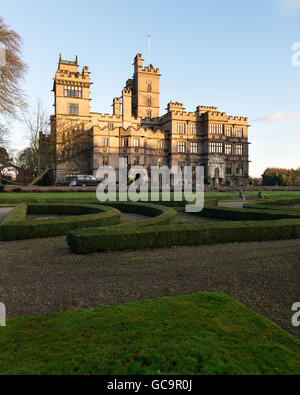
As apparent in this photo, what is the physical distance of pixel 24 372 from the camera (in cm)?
267

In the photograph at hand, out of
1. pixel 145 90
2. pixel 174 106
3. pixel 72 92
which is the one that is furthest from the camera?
pixel 145 90

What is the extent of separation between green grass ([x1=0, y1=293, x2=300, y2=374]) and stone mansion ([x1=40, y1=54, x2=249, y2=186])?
152 feet

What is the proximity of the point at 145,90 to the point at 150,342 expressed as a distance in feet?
203

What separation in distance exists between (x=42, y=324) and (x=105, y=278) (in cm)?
252

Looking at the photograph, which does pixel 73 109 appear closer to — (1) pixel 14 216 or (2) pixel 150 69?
(2) pixel 150 69

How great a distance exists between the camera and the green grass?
280cm

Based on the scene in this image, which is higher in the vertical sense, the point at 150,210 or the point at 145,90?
the point at 145,90

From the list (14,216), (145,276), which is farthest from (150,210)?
(145,276)

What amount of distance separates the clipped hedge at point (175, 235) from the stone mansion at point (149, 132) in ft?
136

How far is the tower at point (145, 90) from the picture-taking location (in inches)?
2325

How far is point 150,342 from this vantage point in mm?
3254

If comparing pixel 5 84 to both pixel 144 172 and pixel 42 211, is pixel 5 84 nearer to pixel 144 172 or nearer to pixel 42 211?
pixel 42 211

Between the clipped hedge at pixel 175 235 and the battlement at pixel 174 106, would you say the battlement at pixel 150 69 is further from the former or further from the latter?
the clipped hedge at pixel 175 235
